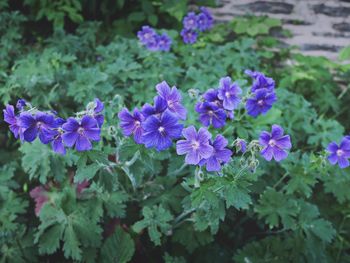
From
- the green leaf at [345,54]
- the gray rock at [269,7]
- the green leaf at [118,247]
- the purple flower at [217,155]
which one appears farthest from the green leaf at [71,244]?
the gray rock at [269,7]

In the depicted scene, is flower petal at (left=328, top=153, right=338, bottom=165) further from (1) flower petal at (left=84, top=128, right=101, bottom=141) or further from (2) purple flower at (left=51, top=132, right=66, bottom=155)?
(2) purple flower at (left=51, top=132, right=66, bottom=155)

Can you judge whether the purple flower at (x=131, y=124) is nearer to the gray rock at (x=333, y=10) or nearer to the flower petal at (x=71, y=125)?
the flower petal at (x=71, y=125)

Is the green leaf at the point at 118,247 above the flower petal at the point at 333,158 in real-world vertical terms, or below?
below

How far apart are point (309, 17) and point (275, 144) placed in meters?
2.29

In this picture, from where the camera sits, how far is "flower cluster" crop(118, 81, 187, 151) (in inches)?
58.4

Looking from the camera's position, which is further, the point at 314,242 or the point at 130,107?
the point at 130,107

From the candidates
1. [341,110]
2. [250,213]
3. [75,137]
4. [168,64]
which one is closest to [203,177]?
[75,137]

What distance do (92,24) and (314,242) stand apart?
256 cm

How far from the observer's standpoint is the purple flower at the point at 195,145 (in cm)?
152

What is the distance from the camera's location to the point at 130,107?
2967mm

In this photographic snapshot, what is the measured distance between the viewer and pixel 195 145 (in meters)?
1.54

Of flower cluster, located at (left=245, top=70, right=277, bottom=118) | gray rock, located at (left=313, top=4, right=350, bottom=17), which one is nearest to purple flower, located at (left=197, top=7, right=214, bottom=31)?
gray rock, located at (left=313, top=4, right=350, bottom=17)

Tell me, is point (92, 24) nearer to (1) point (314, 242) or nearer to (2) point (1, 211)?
(2) point (1, 211)

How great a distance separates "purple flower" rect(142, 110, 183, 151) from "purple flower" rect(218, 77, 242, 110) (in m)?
0.35
